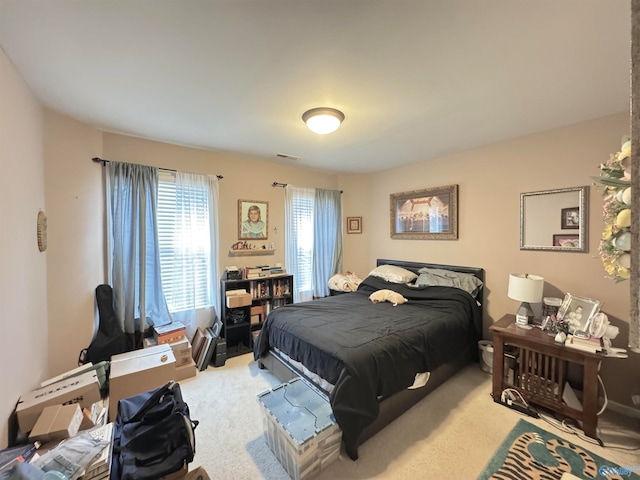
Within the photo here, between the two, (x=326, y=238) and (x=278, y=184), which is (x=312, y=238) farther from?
(x=278, y=184)

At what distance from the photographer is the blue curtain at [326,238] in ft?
14.2

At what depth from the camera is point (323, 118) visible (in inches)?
84.0

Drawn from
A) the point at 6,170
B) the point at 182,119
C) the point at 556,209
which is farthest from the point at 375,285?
the point at 6,170

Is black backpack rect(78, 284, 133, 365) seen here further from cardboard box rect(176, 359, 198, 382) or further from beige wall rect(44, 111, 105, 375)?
cardboard box rect(176, 359, 198, 382)

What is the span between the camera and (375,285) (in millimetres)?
3764

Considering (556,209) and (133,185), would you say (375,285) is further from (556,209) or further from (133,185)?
(133,185)

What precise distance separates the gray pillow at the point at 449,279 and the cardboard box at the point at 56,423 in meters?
3.42

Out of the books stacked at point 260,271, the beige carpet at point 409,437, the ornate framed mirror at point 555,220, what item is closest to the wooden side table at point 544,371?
the beige carpet at point 409,437

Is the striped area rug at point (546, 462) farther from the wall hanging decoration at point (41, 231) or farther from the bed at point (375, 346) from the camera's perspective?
the wall hanging decoration at point (41, 231)

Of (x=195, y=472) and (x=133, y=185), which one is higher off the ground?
(x=133, y=185)

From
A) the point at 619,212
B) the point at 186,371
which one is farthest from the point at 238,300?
the point at 619,212

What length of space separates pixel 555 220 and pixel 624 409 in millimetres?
1714

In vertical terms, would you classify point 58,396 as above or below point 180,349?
above

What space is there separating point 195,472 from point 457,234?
3457mm
